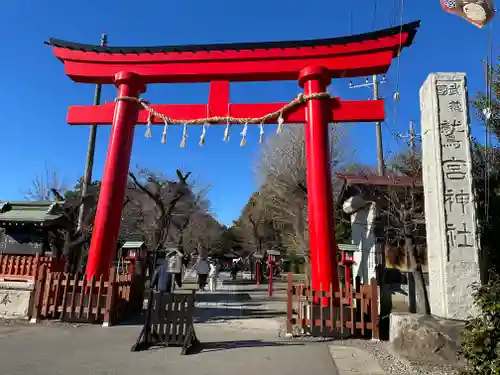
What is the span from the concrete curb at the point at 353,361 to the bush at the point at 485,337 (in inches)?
63.6

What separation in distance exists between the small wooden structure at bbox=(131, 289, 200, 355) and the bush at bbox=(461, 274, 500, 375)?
4.20 metres

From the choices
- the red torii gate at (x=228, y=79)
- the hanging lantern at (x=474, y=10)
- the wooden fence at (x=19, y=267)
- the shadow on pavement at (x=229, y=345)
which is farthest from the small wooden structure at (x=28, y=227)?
the hanging lantern at (x=474, y=10)

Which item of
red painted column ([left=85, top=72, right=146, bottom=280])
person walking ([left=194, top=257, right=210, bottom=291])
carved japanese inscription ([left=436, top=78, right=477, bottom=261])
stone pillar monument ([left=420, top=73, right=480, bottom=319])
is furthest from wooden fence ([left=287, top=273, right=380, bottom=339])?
person walking ([left=194, top=257, right=210, bottom=291])

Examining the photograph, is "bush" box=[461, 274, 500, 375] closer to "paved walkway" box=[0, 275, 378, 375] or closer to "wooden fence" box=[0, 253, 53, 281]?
"paved walkway" box=[0, 275, 378, 375]

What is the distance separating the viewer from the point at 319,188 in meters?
8.55

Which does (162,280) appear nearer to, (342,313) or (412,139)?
(342,313)

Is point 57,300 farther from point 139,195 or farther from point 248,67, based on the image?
point 139,195

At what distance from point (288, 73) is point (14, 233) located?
10.3 meters

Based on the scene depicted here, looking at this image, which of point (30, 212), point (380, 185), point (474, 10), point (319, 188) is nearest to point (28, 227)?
point (30, 212)

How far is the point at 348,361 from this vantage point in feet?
18.5

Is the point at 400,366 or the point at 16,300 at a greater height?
the point at 16,300

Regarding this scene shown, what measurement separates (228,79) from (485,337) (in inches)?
344

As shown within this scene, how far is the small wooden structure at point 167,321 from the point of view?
20.2ft

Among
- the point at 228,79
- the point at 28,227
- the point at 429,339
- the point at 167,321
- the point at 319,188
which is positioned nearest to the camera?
the point at 429,339
